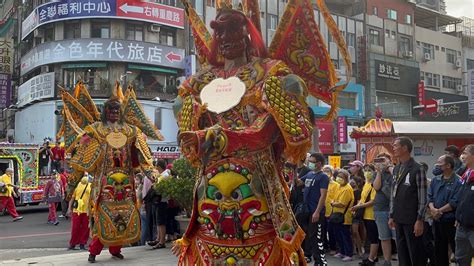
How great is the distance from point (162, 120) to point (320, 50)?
24.2 meters

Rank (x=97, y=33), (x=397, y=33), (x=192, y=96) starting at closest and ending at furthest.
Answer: (x=192, y=96), (x=97, y=33), (x=397, y=33)

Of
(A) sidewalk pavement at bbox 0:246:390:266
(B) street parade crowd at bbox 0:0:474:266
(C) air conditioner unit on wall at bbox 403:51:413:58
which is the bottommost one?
(A) sidewalk pavement at bbox 0:246:390:266

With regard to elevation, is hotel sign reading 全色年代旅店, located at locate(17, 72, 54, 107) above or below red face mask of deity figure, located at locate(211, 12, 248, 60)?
above

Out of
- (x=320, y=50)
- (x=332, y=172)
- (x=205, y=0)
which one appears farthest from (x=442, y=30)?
(x=320, y=50)

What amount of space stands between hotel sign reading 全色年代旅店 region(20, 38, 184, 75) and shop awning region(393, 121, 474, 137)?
15.6 meters

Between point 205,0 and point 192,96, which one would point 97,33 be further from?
point 192,96

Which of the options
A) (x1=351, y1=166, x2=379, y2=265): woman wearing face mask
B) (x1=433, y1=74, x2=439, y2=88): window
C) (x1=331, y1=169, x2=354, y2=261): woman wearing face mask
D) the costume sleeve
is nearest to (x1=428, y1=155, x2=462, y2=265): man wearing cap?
(x1=351, y1=166, x2=379, y2=265): woman wearing face mask

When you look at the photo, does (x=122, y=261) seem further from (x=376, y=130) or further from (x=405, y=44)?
(x=405, y=44)

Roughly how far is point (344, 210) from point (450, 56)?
38922mm

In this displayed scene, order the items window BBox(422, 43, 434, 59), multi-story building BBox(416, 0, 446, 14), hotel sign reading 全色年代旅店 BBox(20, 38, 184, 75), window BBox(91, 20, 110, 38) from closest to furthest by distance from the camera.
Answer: hotel sign reading 全色年代旅店 BBox(20, 38, 184, 75) < window BBox(91, 20, 110, 38) < window BBox(422, 43, 434, 59) < multi-story building BBox(416, 0, 446, 14)

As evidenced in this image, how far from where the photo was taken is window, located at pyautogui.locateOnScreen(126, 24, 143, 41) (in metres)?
26.8

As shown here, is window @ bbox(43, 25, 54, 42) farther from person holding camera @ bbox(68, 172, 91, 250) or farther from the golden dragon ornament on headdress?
the golden dragon ornament on headdress

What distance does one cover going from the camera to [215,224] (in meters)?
3.07

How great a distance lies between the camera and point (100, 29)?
26.6 metres
